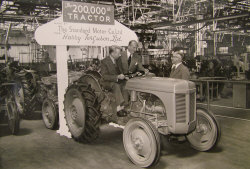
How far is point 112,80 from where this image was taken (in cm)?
402

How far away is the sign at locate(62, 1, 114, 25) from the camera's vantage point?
4.32 metres

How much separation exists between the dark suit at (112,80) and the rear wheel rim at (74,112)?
1.60ft

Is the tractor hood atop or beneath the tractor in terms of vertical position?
atop

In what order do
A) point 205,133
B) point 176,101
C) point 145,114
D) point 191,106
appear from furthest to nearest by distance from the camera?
1. point 205,133
2. point 145,114
3. point 191,106
4. point 176,101

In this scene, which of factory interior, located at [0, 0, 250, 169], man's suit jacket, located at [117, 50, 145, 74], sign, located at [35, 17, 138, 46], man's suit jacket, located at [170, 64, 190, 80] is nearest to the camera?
factory interior, located at [0, 0, 250, 169]

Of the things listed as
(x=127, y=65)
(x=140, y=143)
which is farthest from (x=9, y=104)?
(x=140, y=143)

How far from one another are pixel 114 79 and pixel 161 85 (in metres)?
0.91

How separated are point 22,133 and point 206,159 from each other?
3443mm

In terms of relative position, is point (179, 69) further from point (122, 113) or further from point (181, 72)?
point (122, 113)

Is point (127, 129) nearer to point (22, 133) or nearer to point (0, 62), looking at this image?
point (22, 133)

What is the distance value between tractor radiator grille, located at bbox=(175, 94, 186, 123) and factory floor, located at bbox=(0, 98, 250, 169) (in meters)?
0.62

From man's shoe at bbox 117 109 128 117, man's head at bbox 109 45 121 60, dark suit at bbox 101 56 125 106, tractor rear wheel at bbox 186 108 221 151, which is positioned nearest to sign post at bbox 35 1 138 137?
man's head at bbox 109 45 121 60

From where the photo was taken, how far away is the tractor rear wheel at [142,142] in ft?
9.96

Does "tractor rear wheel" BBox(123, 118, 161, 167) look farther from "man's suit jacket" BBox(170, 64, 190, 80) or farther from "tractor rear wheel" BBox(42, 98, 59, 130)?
"tractor rear wheel" BBox(42, 98, 59, 130)
